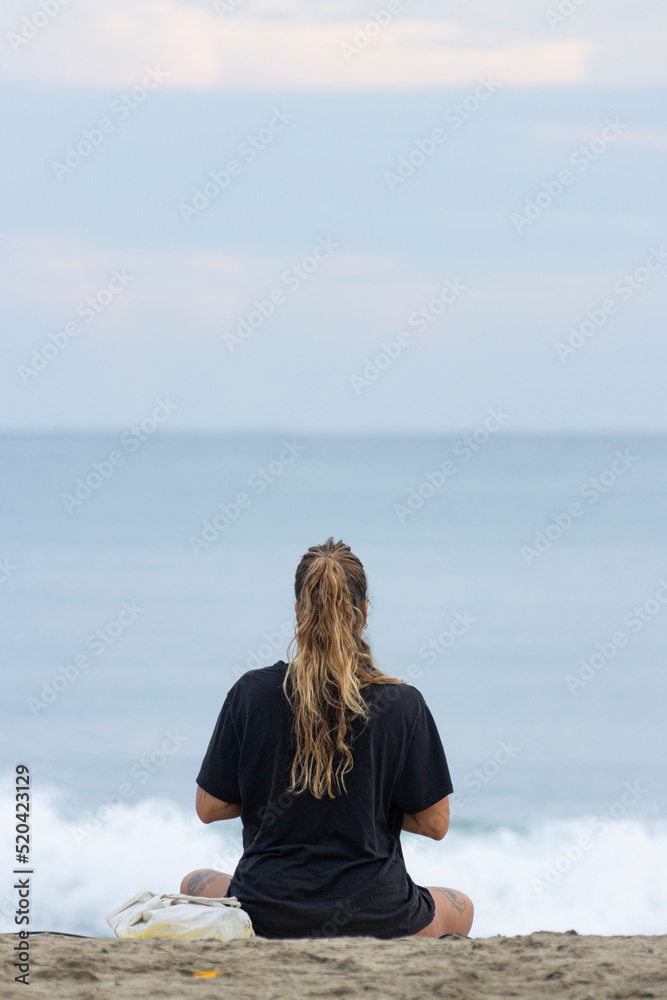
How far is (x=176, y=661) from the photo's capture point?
47.6ft

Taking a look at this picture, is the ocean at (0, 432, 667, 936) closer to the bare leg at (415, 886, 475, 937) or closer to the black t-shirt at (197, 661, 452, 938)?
the black t-shirt at (197, 661, 452, 938)

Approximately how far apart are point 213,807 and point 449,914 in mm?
802

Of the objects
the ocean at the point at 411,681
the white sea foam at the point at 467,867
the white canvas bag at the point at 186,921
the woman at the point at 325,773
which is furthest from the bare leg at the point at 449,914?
the white sea foam at the point at 467,867

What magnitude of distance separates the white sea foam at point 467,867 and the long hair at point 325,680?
16.2ft

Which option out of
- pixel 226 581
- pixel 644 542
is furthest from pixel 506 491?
pixel 226 581

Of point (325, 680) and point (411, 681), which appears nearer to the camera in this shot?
point (325, 680)

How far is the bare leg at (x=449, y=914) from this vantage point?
289 centimetres

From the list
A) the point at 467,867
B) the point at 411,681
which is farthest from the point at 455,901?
the point at 411,681

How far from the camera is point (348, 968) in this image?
234 cm

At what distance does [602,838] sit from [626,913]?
1.51 meters

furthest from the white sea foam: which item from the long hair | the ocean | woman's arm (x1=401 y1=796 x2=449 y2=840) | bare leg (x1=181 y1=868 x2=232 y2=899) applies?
the long hair

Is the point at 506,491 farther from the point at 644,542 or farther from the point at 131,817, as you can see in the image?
the point at 131,817

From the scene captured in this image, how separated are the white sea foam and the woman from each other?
471 centimetres

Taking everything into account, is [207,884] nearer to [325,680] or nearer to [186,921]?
[186,921]
